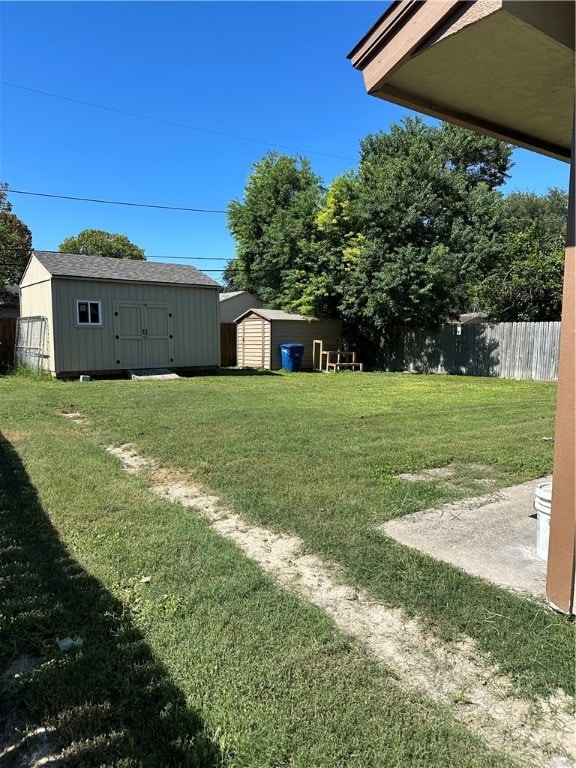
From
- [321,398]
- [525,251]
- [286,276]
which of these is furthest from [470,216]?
[321,398]

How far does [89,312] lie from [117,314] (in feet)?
2.62

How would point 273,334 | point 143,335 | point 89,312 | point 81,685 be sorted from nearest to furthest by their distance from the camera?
point 81,685, point 89,312, point 143,335, point 273,334

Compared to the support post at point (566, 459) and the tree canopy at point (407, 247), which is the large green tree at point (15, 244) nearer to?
the tree canopy at point (407, 247)

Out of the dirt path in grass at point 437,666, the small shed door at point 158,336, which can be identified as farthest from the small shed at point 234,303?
the dirt path in grass at point 437,666

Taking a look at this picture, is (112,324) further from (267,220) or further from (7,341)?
(267,220)

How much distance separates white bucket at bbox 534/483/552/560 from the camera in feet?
9.46

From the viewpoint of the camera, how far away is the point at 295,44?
421 inches

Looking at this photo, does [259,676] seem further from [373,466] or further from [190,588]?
[373,466]

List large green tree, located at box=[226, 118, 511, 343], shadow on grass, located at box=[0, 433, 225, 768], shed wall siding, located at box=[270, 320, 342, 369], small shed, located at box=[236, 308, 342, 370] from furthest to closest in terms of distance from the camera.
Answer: shed wall siding, located at box=[270, 320, 342, 369] → small shed, located at box=[236, 308, 342, 370] → large green tree, located at box=[226, 118, 511, 343] → shadow on grass, located at box=[0, 433, 225, 768]

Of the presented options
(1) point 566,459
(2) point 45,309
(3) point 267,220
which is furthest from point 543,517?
(3) point 267,220

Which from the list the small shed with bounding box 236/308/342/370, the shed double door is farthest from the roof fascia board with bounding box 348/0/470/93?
the small shed with bounding box 236/308/342/370

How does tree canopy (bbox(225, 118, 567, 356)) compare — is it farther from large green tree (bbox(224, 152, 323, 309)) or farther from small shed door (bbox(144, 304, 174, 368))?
small shed door (bbox(144, 304, 174, 368))

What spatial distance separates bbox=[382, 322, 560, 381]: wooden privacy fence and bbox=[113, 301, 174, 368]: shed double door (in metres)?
8.95

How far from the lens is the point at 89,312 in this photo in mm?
14250
